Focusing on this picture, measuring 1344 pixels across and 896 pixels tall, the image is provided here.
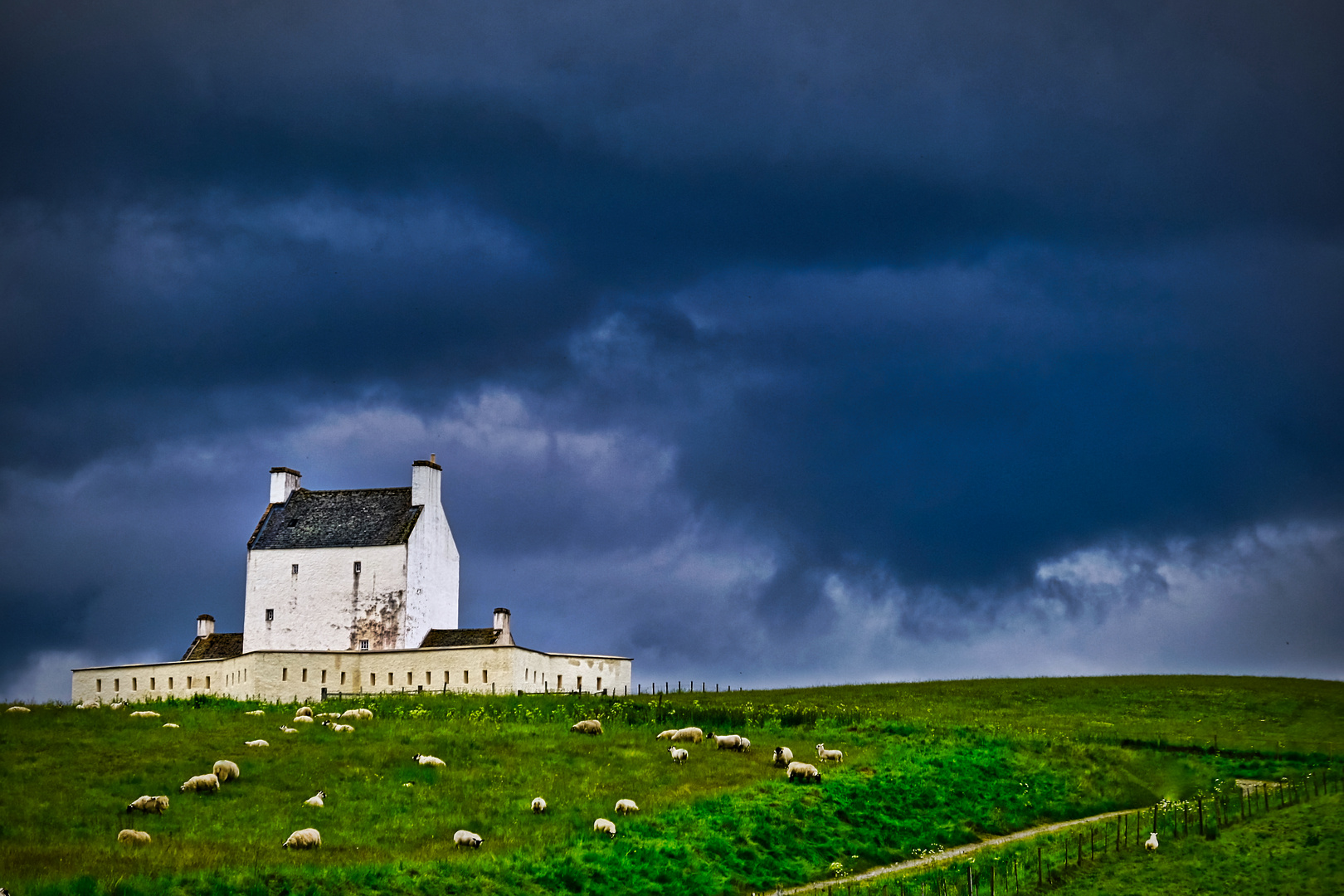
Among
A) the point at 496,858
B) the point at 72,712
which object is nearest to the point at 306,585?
the point at 72,712

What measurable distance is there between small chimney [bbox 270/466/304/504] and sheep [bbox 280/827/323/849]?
2604 inches

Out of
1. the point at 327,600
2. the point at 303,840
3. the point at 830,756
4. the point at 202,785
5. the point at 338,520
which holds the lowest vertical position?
the point at 303,840

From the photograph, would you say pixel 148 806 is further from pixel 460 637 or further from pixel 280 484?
pixel 280 484

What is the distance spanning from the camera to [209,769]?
3975 centimetres

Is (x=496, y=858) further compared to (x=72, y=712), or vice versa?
(x=72, y=712)

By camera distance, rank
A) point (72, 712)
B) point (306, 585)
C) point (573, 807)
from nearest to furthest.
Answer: point (573, 807) → point (72, 712) → point (306, 585)

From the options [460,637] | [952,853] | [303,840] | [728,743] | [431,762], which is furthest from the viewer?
[460,637]

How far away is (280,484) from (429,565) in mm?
14247

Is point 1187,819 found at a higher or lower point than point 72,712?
lower

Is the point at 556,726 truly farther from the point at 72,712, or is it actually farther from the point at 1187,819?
the point at 1187,819

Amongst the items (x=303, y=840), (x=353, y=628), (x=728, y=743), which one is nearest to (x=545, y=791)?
(x=303, y=840)

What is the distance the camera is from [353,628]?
285 feet

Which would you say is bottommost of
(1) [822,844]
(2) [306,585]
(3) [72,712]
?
(1) [822,844]

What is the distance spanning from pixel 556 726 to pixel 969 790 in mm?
16379
